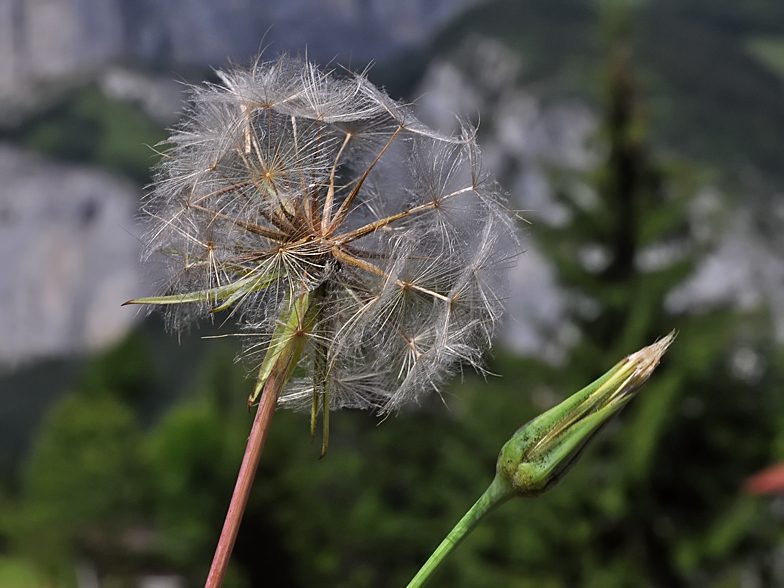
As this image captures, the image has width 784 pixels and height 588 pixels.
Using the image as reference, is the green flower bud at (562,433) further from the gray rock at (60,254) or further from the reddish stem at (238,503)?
the gray rock at (60,254)

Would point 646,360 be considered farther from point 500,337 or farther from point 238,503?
point 500,337

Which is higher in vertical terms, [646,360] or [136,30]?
[646,360]

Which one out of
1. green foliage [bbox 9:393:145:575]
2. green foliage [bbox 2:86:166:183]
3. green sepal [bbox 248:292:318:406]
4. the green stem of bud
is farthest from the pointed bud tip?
green foliage [bbox 2:86:166:183]

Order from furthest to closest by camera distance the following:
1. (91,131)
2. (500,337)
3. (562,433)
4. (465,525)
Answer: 1. (91,131)
2. (500,337)
3. (562,433)
4. (465,525)

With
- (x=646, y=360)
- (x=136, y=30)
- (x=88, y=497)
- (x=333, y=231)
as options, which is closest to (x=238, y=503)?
(x=333, y=231)


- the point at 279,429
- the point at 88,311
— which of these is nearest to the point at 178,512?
the point at 279,429

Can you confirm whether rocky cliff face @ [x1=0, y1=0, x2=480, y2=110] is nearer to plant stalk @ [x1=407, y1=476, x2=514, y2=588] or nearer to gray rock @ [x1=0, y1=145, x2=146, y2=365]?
gray rock @ [x1=0, y1=145, x2=146, y2=365]

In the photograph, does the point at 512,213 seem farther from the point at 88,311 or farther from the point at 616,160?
the point at 88,311

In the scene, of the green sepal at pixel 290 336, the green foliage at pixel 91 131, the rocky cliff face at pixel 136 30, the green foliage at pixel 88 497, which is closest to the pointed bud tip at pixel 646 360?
the green sepal at pixel 290 336
